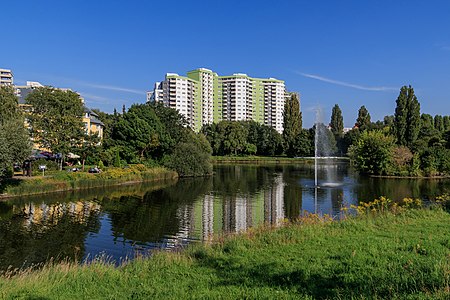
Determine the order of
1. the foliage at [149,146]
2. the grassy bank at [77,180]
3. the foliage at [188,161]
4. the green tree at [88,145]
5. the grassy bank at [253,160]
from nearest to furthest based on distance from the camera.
Result: the grassy bank at [77,180], the green tree at [88,145], the foliage at [149,146], the foliage at [188,161], the grassy bank at [253,160]

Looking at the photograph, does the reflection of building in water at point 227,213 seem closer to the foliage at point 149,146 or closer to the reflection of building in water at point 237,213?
the reflection of building in water at point 237,213

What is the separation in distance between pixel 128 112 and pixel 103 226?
40.7 metres

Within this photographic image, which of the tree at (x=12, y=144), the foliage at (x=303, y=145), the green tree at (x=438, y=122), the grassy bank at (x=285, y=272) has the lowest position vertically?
the grassy bank at (x=285, y=272)

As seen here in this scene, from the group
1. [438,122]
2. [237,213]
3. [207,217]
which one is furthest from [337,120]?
[207,217]

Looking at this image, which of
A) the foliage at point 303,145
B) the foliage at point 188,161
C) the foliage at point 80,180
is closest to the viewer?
the foliage at point 80,180

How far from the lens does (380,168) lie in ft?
205

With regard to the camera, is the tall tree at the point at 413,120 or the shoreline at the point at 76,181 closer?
the shoreline at the point at 76,181

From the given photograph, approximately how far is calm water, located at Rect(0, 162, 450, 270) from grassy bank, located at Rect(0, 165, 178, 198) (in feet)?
4.98

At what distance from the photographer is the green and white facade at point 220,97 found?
146125mm

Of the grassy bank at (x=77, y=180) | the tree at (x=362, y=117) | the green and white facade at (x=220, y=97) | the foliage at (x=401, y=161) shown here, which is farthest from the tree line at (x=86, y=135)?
the green and white facade at (x=220, y=97)

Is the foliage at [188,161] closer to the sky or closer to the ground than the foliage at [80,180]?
closer to the sky

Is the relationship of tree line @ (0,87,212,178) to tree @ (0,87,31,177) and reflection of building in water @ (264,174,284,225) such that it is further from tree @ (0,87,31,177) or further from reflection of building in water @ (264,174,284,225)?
reflection of building in water @ (264,174,284,225)

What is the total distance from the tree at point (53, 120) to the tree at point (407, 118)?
5743 centimetres

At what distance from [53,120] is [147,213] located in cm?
2306
